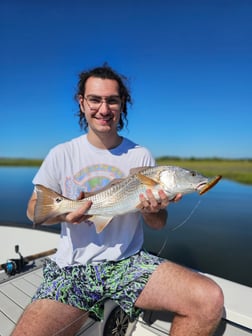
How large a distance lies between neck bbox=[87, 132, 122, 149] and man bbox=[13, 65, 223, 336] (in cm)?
1

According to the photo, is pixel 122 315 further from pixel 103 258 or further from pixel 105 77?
pixel 105 77

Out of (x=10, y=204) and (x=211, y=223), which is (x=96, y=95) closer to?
(x=211, y=223)

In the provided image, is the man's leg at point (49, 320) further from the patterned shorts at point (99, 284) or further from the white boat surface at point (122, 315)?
the white boat surface at point (122, 315)

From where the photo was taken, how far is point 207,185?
8.98 ft

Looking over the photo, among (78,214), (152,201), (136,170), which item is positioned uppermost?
(136,170)

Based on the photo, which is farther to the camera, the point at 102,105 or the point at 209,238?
the point at 209,238

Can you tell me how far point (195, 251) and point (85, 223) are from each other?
34.0ft

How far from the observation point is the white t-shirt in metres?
3.09

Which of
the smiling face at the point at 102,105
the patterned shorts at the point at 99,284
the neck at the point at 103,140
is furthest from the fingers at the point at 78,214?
the smiling face at the point at 102,105

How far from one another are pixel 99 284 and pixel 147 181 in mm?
1170

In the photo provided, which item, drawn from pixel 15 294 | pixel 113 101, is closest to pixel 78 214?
pixel 113 101

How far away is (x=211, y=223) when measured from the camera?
698 inches

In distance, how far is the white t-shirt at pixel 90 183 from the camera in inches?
122

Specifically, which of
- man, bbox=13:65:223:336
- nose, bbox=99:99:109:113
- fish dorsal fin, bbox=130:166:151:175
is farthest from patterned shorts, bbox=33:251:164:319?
nose, bbox=99:99:109:113
